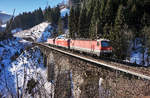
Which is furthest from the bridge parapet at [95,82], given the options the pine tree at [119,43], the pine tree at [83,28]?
the pine tree at [83,28]

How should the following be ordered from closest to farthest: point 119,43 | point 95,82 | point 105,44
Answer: point 95,82
point 105,44
point 119,43

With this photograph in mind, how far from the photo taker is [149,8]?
29.8m

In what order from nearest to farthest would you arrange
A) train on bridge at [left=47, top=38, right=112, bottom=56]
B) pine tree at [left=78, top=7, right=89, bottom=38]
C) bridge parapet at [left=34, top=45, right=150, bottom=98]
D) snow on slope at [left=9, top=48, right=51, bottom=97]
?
snow on slope at [left=9, top=48, right=51, bottom=97] < bridge parapet at [left=34, top=45, right=150, bottom=98] < train on bridge at [left=47, top=38, right=112, bottom=56] < pine tree at [left=78, top=7, right=89, bottom=38]

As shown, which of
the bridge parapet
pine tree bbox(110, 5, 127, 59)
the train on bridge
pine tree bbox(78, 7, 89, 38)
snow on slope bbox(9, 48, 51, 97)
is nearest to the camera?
snow on slope bbox(9, 48, 51, 97)

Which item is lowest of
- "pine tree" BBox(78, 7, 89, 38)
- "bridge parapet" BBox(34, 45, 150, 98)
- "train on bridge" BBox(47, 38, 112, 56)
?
"bridge parapet" BBox(34, 45, 150, 98)

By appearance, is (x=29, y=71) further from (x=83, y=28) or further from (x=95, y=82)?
(x=83, y=28)


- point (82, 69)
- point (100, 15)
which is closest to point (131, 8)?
point (100, 15)

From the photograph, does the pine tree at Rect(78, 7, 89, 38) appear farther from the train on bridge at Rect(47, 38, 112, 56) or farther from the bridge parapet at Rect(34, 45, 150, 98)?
the bridge parapet at Rect(34, 45, 150, 98)

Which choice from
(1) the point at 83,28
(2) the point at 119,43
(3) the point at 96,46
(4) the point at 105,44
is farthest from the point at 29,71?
(1) the point at 83,28

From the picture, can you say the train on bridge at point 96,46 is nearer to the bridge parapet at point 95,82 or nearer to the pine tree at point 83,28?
the bridge parapet at point 95,82

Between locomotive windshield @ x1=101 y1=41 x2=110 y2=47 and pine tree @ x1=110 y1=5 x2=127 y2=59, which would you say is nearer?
locomotive windshield @ x1=101 y1=41 x2=110 y2=47

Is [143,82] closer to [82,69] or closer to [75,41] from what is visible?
[82,69]

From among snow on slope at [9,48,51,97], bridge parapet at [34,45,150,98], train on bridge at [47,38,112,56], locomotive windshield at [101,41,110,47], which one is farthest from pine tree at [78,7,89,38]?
bridge parapet at [34,45,150,98]

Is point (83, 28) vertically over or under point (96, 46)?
over
